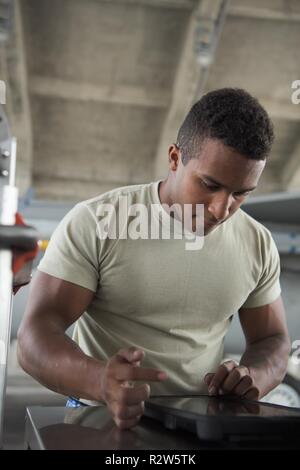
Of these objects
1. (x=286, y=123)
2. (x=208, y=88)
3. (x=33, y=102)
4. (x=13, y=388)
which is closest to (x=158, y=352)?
(x=13, y=388)

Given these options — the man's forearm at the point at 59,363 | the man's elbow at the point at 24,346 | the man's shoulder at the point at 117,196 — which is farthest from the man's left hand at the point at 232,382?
the man's shoulder at the point at 117,196

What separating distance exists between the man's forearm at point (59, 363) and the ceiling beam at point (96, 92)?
5.84 meters

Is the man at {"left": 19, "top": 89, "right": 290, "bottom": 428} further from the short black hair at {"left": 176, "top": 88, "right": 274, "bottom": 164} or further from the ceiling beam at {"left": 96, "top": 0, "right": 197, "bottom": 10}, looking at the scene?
the ceiling beam at {"left": 96, "top": 0, "right": 197, "bottom": 10}

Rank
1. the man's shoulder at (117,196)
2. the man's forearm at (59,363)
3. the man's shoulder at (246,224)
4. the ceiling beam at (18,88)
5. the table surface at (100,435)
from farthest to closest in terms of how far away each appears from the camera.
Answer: the ceiling beam at (18,88)
the man's shoulder at (246,224)
the man's shoulder at (117,196)
the man's forearm at (59,363)
the table surface at (100,435)

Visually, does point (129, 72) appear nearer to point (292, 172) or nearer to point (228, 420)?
point (292, 172)

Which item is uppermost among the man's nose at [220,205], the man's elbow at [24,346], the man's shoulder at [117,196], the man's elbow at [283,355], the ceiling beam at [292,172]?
the man's nose at [220,205]

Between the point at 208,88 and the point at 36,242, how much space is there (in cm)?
634

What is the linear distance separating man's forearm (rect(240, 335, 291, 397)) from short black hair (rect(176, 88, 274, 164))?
17.0 inches

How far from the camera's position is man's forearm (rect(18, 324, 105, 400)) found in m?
0.96

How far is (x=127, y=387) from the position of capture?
844mm

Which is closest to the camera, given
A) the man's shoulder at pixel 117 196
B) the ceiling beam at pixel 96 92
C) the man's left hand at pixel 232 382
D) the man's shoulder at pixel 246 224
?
the man's left hand at pixel 232 382

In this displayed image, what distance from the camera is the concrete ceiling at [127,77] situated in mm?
5684

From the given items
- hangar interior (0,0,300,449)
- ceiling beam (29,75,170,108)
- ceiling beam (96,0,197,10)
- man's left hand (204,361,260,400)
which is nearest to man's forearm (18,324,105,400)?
man's left hand (204,361,260,400)

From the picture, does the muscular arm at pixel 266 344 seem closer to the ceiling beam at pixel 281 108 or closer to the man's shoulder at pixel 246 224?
the man's shoulder at pixel 246 224
